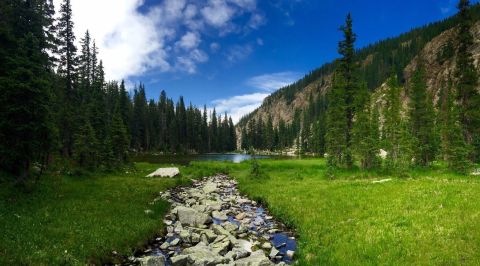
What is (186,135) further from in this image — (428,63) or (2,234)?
(428,63)

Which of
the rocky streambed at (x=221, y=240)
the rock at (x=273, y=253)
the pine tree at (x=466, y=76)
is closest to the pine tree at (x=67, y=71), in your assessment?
the rocky streambed at (x=221, y=240)

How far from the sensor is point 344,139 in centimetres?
4072

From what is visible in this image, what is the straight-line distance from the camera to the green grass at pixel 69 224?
10.5 m

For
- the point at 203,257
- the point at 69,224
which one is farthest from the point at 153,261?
the point at 69,224

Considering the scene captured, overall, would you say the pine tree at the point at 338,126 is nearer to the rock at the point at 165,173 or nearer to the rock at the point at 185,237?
the rock at the point at 165,173

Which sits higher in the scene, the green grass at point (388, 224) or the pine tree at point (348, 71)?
the pine tree at point (348, 71)

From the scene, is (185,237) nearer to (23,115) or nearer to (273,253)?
(273,253)

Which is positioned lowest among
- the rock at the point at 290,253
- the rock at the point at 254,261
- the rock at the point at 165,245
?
the rock at the point at 290,253

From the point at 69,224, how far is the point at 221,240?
7201mm

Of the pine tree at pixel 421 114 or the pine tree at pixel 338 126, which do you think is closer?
the pine tree at pixel 338 126

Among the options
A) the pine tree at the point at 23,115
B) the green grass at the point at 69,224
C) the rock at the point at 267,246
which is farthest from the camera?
the pine tree at the point at 23,115

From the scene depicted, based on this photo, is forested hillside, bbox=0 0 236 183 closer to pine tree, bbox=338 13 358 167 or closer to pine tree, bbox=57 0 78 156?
pine tree, bbox=57 0 78 156

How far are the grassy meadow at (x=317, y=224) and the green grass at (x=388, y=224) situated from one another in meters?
0.03

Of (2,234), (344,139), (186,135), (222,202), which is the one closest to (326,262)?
(2,234)
